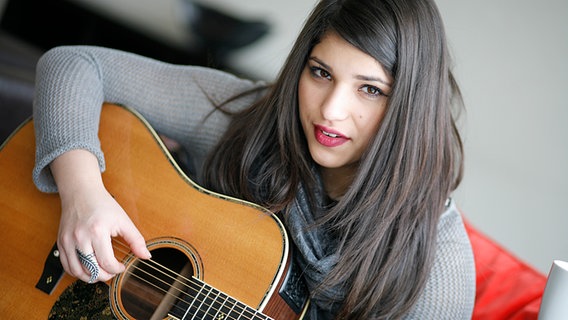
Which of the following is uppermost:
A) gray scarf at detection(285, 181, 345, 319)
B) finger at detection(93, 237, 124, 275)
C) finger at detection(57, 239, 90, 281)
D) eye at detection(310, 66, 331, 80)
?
eye at detection(310, 66, 331, 80)

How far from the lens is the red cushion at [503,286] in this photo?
4.46 feet

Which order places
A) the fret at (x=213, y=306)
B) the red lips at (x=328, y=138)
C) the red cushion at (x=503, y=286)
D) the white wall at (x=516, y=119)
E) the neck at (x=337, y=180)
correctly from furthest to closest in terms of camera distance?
the white wall at (x=516, y=119)
the red cushion at (x=503, y=286)
the neck at (x=337, y=180)
the red lips at (x=328, y=138)
the fret at (x=213, y=306)

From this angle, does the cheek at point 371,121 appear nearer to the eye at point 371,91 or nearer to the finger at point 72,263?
the eye at point 371,91

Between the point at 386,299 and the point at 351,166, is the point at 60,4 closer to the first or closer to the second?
the point at 351,166

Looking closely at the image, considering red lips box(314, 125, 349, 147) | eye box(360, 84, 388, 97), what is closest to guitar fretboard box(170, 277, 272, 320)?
red lips box(314, 125, 349, 147)

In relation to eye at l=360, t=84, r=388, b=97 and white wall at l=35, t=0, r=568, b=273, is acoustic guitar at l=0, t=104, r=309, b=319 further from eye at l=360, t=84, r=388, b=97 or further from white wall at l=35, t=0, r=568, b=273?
white wall at l=35, t=0, r=568, b=273

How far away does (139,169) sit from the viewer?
4.00 ft

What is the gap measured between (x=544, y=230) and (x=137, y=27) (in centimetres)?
212

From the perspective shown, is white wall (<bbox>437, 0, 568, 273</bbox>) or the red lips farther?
white wall (<bbox>437, 0, 568, 273</bbox>)

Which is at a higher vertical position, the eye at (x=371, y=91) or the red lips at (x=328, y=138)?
the eye at (x=371, y=91)

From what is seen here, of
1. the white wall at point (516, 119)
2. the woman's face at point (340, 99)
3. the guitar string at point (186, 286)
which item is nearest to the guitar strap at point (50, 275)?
the guitar string at point (186, 286)

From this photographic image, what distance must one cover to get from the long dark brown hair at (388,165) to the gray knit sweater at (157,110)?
6 centimetres

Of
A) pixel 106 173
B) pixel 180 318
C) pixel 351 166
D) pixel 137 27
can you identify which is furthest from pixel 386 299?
pixel 137 27

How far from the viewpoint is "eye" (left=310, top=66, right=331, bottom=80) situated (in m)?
1.13
